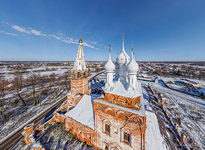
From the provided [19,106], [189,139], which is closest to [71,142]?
[189,139]

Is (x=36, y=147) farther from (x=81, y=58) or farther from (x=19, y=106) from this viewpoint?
(x=19, y=106)

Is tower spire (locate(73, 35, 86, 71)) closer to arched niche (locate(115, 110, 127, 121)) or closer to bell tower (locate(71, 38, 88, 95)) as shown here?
bell tower (locate(71, 38, 88, 95))

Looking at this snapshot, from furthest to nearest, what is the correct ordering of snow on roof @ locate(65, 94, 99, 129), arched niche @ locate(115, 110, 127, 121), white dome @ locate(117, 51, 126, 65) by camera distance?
snow on roof @ locate(65, 94, 99, 129)
white dome @ locate(117, 51, 126, 65)
arched niche @ locate(115, 110, 127, 121)

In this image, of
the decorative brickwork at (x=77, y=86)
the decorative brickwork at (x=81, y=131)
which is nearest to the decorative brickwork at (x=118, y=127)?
the decorative brickwork at (x=81, y=131)

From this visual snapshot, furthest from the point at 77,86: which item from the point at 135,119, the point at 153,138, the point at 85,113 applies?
the point at 153,138

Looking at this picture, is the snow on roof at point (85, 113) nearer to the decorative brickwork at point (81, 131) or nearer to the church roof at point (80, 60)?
the decorative brickwork at point (81, 131)

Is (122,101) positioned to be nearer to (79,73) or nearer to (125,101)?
(125,101)

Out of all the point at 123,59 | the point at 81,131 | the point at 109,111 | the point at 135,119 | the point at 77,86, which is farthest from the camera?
the point at 77,86

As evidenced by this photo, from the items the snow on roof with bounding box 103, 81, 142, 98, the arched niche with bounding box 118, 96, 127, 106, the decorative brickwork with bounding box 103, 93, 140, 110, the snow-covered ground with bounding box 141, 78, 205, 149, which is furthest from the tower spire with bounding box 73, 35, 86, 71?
the snow-covered ground with bounding box 141, 78, 205, 149
